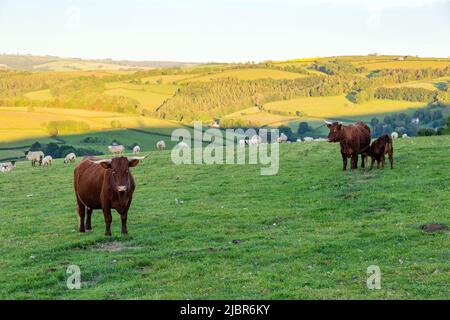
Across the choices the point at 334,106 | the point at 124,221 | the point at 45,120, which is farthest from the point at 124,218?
the point at 334,106

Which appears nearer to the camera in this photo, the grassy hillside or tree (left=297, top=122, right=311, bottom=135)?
tree (left=297, top=122, right=311, bottom=135)

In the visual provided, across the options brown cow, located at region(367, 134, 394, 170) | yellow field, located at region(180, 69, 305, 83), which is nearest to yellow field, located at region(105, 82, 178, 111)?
yellow field, located at region(180, 69, 305, 83)

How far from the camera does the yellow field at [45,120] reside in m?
90.6

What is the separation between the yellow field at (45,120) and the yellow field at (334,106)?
2917 centimetres

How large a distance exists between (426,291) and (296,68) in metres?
153

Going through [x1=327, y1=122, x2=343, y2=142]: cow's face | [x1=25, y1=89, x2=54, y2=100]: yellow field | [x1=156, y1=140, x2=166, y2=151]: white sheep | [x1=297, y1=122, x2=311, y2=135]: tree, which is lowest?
[x1=297, y1=122, x2=311, y2=135]: tree

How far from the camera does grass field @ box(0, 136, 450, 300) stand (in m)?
11.6

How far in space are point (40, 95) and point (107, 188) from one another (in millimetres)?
129354

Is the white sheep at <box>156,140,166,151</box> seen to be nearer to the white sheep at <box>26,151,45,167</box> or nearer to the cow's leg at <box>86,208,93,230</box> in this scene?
the white sheep at <box>26,151,45,167</box>

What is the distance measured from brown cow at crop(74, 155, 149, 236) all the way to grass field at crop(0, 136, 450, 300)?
0.71 m

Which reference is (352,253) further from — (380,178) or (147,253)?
(380,178)

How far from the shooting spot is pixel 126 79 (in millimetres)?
153125
